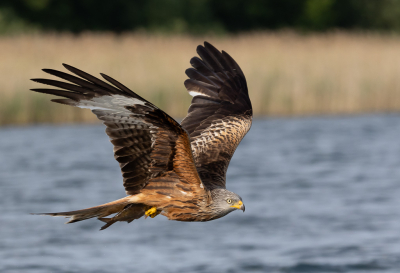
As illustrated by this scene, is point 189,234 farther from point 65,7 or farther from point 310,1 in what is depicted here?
point 310,1

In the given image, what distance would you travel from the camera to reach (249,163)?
54.0ft

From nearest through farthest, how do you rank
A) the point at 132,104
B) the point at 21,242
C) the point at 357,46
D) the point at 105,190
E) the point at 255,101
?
the point at 132,104 < the point at 21,242 < the point at 105,190 < the point at 255,101 < the point at 357,46

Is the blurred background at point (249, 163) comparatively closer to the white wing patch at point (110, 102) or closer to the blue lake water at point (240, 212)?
the blue lake water at point (240, 212)

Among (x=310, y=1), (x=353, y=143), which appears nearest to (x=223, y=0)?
(x=310, y=1)

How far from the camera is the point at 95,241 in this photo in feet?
35.8

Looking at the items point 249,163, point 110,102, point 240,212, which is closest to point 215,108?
point 110,102

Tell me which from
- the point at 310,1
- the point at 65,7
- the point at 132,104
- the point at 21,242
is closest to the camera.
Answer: the point at 132,104

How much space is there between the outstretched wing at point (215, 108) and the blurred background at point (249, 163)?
2799 mm

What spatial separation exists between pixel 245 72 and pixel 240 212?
6552mm

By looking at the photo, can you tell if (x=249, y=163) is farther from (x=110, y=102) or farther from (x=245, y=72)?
(x=110, y=102)

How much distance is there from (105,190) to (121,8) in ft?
82.9

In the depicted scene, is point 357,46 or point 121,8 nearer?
point 357,46

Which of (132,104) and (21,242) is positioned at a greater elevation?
(132,104)

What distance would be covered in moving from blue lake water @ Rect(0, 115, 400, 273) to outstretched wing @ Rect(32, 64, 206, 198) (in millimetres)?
4024
